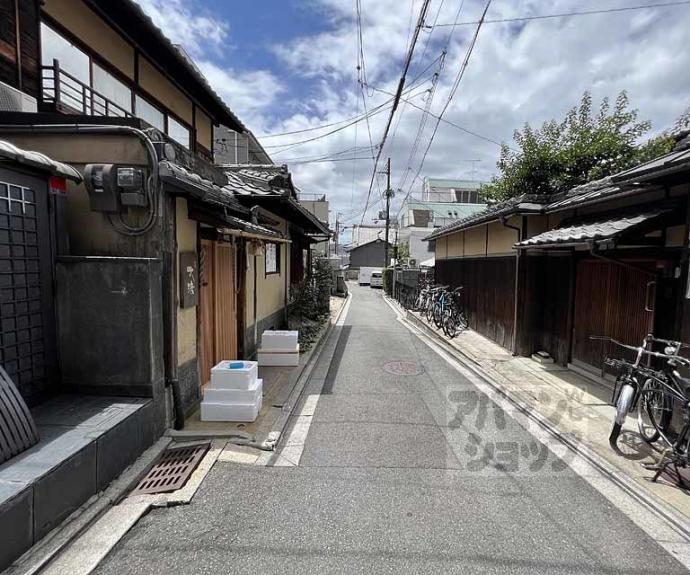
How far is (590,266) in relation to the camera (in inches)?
281

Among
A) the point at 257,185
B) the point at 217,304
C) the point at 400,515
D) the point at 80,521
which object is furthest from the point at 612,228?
the point at 257,185

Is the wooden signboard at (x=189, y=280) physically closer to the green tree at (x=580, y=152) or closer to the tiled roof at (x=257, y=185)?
the tiled roof at (x=257, y=185)

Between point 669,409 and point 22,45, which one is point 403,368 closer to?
point 669,409

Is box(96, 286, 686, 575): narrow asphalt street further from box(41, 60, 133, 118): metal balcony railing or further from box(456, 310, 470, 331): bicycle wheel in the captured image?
box(456, 310, 470, 331): bicycle wheel

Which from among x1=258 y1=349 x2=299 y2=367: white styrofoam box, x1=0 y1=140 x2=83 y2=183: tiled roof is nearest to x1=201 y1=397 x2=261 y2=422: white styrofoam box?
x1=258 y1=349 x2=299 y2=367: white styrofoam box

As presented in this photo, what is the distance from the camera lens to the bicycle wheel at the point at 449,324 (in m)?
11.9

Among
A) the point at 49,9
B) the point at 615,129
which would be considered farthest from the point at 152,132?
the point at 615,129

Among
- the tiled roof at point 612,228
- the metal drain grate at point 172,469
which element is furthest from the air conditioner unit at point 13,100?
the tiled roof at point 612,228

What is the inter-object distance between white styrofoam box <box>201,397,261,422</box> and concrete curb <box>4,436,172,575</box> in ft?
2.99

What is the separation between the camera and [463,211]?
1761 inches

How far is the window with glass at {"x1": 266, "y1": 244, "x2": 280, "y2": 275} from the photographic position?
32.4 feet

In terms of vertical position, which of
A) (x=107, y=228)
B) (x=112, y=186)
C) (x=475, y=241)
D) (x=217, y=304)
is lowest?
(x=217, y=304)

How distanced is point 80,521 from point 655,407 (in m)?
5.93

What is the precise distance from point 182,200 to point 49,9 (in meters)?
3.00
